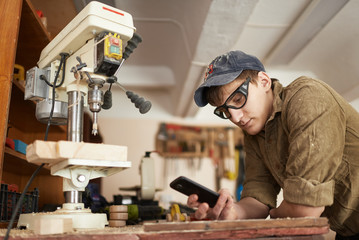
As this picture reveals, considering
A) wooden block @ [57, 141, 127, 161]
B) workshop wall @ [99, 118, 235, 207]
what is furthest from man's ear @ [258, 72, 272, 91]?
workshop wall @ [99, 118, 235, 207]

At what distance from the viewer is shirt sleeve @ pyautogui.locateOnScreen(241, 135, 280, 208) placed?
4.76 ft

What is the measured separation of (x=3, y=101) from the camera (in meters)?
1.20

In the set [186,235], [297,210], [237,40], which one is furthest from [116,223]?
[237,40]

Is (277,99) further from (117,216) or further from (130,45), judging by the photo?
(117,216)

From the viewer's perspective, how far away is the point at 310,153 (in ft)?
3.22

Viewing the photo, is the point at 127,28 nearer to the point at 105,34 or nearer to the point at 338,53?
the point at 105,34

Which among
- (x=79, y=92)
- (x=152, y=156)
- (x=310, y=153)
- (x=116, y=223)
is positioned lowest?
(x=116, y=223)

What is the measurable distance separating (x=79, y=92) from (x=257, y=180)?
879 mm

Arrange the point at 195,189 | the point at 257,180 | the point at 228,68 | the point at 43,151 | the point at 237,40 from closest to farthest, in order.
Result: 1. the point at 43,151
2. the point at 195,189
3. the point at 228,68
4. the point at 257,180
5. the point at 237,40

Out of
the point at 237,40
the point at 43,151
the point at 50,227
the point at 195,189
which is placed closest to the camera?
the point at 50,227

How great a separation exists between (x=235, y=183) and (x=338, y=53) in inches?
90.3

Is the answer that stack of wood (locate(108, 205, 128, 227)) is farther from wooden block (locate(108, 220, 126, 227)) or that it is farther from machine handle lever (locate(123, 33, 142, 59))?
machine handle lever (locate(123, 33, 142, 59))

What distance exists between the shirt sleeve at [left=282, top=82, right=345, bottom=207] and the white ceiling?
54.7 inches

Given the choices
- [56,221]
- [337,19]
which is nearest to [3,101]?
[56,221]
